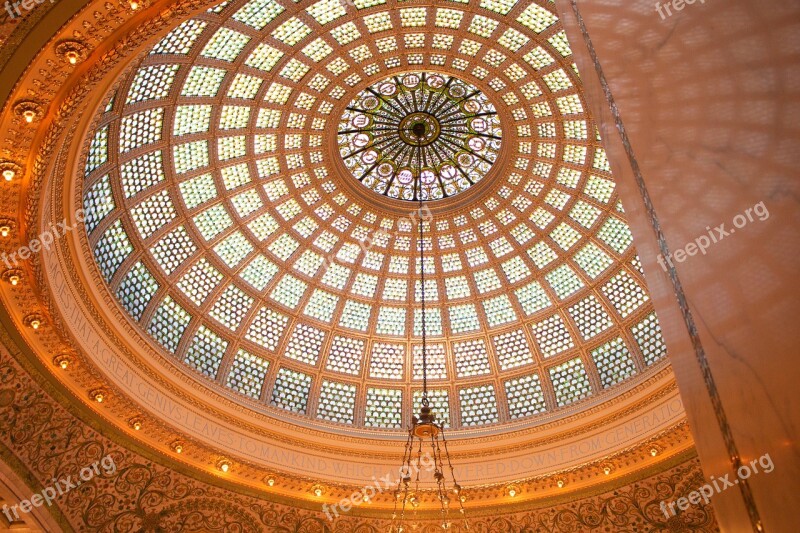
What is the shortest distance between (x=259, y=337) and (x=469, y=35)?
8.46 meters

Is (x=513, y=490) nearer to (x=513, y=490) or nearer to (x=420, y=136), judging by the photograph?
(x=513, y=490)

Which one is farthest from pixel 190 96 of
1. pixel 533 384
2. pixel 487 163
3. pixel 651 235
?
pixel 651 235

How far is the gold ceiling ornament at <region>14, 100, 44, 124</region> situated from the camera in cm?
716

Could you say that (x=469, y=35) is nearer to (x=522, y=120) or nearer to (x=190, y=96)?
(x=522, y=120)

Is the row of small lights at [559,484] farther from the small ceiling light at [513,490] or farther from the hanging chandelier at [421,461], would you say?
the hanging chandelier at [421,461]

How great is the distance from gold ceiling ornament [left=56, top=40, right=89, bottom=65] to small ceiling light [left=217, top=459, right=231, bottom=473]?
8.16 metres

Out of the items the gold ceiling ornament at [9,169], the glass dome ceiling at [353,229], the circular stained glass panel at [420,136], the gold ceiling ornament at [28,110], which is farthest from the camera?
the circular stained glass panel at [420,136]

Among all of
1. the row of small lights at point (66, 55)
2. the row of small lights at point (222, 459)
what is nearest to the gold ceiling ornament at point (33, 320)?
the row of small lights at point (222, 459)

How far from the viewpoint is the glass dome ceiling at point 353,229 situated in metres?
12.4

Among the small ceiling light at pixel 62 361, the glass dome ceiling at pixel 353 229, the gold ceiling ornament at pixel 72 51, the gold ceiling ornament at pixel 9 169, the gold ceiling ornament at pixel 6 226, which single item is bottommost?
the small ceiling light at pixel 62 361

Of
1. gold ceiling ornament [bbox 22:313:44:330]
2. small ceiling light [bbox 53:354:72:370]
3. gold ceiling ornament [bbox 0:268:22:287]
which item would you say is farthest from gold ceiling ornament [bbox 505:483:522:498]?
gold ceiling ornament [bbox 0:268:22:287]

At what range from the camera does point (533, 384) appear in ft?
51.0

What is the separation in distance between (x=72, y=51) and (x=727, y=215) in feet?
23.4

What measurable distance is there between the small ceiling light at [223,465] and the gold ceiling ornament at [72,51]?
26.8 ft
